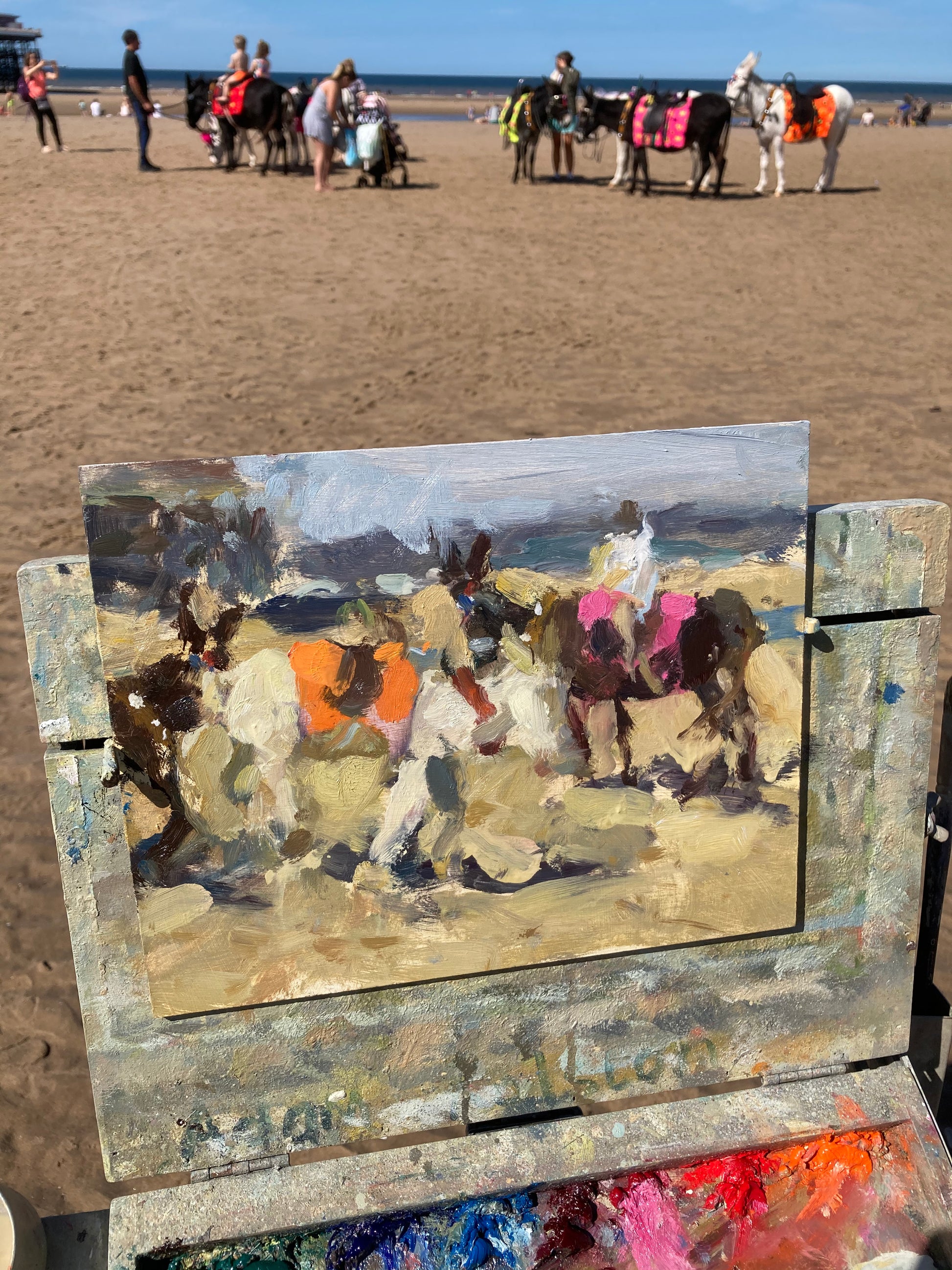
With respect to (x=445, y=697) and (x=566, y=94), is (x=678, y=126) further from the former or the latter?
(x=445, y=697)

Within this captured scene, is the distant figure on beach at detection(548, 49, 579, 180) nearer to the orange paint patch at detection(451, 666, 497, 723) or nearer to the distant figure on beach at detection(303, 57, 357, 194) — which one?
the distant figure on beach at detection(303, 57, 357, 194)

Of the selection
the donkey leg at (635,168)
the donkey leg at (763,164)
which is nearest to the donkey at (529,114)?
the donkey leg at (635,168)

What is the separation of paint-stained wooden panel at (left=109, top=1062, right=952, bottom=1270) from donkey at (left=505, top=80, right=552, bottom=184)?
13.3m

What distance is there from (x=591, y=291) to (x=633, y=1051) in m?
7.57

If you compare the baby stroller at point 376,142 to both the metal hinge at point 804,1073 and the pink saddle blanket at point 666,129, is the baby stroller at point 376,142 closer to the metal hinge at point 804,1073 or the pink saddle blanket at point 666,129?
the pink saddle blanket at point 666,129

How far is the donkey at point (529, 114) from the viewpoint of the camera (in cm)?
1298

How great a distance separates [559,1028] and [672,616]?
0.68 metres

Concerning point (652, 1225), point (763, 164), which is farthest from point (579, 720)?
point (763, 164)

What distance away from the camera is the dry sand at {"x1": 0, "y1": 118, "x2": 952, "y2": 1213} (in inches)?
120

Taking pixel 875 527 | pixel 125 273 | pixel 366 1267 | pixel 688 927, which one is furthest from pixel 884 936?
pixel 125 273

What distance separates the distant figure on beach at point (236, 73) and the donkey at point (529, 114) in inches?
129

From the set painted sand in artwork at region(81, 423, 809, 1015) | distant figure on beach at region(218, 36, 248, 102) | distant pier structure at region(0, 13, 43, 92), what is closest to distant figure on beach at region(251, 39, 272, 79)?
distant figure on beach at region(218, 36, 248, 102)

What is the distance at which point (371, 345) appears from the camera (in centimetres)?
717

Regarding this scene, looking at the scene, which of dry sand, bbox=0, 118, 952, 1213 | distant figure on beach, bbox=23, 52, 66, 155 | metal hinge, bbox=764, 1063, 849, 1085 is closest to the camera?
metal hinge, bbox=764, 1063, 849, 1085
